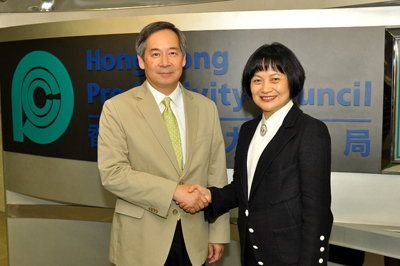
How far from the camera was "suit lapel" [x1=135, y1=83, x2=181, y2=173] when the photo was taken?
77.0 inches

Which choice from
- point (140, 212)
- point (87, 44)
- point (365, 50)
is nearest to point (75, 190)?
point (87, 44)

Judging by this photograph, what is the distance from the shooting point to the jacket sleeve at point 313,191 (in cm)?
156

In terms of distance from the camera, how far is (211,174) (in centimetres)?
213

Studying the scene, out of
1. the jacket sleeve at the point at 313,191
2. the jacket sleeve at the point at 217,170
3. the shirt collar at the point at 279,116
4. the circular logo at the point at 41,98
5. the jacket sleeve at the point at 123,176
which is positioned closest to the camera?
the jacket sleeve at the point at 313,191

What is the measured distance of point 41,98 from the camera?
322 cm

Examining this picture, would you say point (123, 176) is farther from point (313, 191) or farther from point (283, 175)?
point (313, 191)

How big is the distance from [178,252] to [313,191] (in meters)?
0.74

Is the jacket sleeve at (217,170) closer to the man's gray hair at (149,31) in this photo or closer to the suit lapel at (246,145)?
the suit lapel at (246,145)

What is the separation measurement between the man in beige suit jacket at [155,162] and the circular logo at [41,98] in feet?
4.00

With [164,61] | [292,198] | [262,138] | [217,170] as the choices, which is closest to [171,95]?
[164,61]

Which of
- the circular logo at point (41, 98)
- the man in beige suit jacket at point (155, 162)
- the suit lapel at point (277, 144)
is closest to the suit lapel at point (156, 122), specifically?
the man in beige suit jacket at point (155, 162)

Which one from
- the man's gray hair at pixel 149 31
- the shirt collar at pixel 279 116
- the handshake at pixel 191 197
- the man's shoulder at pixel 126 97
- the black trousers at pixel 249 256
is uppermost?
the man's gray hair at pixel 149 31

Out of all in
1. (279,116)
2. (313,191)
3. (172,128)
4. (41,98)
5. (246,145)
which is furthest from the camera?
(41,98)

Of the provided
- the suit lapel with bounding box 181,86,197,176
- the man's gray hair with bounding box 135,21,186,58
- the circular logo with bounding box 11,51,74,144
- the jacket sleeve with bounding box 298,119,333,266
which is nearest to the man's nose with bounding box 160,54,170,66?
the man's gray hair with bounding box 135,21,186,58
